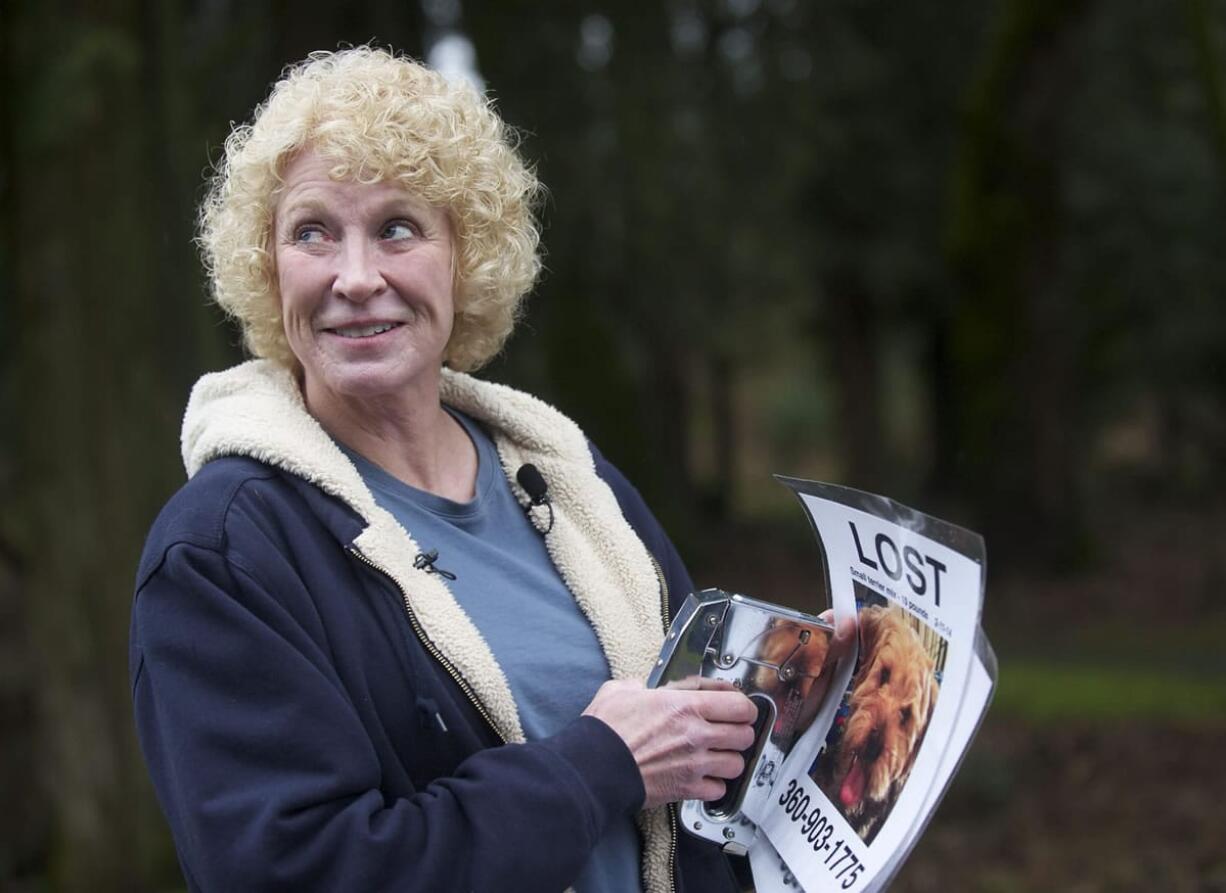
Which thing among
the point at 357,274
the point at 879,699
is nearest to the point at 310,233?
the point at 357,274

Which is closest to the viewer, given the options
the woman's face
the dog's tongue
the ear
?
the ear

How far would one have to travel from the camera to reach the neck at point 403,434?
1.99m

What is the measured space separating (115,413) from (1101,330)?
1479cm

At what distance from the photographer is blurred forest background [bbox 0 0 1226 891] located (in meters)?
6.11

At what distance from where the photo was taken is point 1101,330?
714 inches

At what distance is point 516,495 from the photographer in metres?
2.17

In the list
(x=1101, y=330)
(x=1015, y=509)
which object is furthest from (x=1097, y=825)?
(x=1101, y=330)

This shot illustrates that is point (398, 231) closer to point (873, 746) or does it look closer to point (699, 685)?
point (699, 685)

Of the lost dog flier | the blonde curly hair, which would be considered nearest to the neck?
the blonde curly hair

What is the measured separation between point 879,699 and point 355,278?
0.89 metres

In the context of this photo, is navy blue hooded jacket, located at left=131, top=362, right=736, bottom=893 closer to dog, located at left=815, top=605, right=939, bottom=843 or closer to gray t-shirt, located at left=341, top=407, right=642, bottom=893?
gray t-shirt, located at left=341, top=407, right=642, bottom=893

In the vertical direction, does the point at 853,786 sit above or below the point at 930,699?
below

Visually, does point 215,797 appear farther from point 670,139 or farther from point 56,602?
point 670,139

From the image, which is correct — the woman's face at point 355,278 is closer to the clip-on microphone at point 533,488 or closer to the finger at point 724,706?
the clip-on microphone at point 533,488
